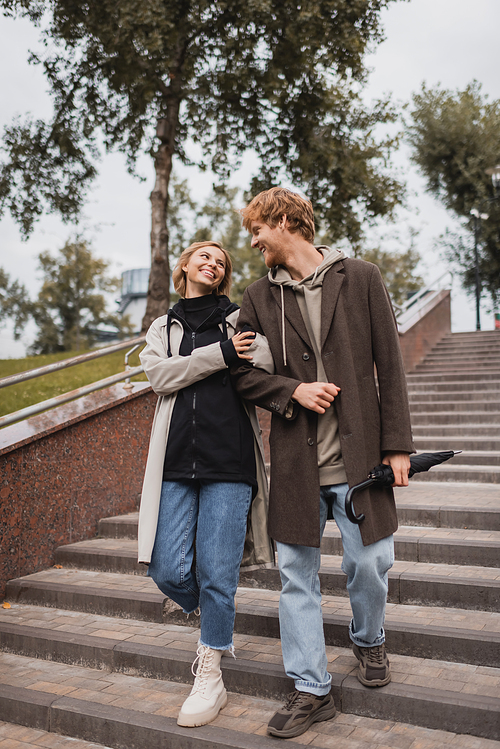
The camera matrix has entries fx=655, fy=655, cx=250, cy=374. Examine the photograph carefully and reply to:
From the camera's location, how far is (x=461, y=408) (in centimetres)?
845

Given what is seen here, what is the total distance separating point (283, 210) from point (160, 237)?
10.1m

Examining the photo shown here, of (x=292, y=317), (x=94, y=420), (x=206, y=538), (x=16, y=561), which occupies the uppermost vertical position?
(x=292, y=317)

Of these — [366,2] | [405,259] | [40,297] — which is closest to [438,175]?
[405,259]

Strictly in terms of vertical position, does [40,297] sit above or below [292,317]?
above

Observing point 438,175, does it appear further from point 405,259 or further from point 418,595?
point 418,595

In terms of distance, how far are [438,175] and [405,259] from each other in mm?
10430

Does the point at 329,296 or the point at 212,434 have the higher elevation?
the point at 329,296

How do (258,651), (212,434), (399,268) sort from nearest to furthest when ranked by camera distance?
1. (212,434)
2. (258,651)
3. (399,268)

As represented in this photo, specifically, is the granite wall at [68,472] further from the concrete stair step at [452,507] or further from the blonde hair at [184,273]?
the concrete stair step at [452,507]

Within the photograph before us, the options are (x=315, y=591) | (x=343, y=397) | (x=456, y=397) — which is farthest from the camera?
(x=456, y=397)

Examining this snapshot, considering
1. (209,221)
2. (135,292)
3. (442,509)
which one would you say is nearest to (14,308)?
(135,292)

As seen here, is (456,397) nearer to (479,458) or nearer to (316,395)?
(479,458)

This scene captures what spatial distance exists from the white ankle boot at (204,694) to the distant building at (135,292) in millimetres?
44083

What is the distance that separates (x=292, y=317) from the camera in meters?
2.79
